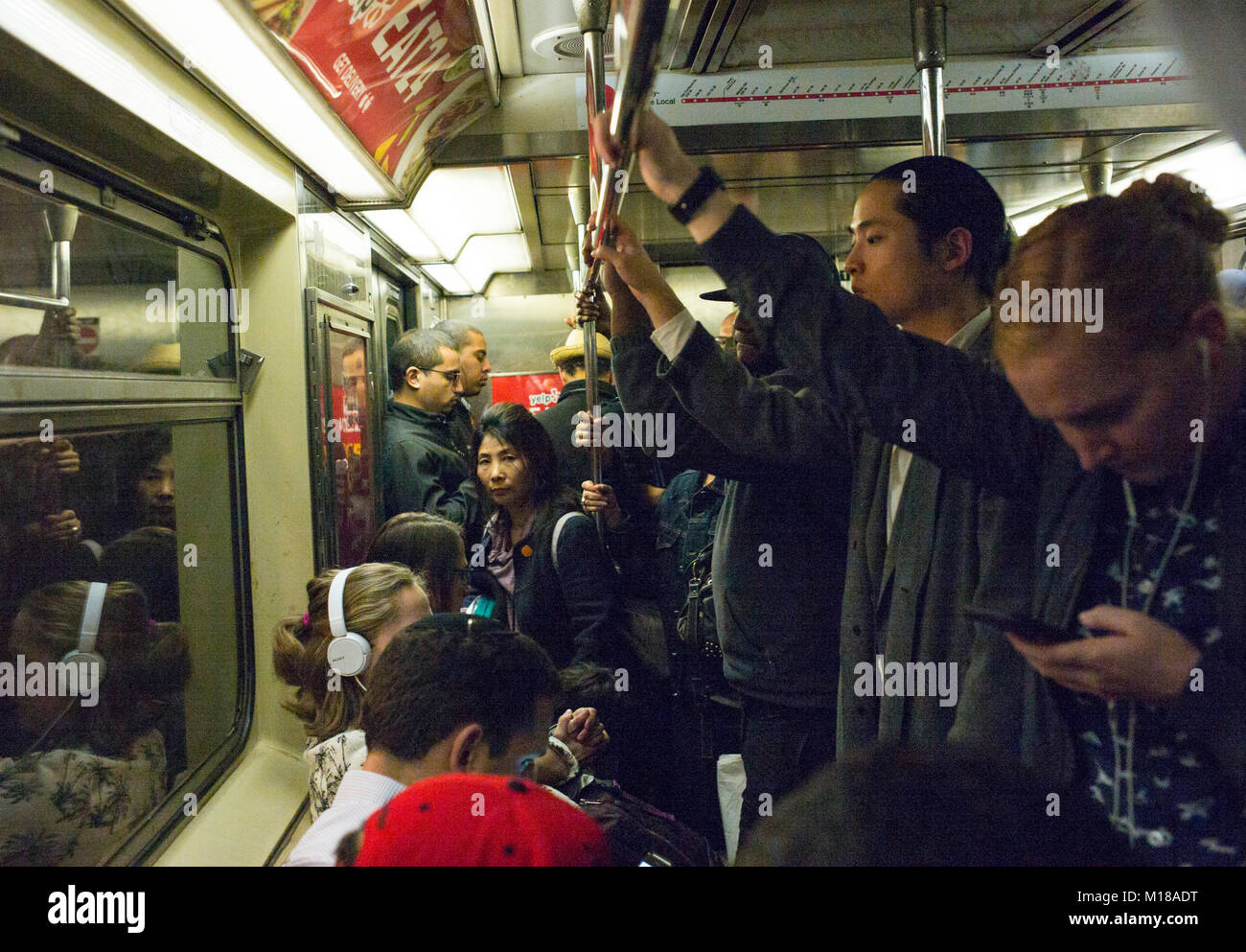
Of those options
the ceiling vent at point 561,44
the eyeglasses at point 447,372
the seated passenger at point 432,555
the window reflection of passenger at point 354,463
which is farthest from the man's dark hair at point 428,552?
the ceiling vent at point 561,44

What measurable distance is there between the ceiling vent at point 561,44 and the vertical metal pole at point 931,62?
88cm

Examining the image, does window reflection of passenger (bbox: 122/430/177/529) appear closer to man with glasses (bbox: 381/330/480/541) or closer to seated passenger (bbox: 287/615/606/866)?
seated passenger (bbox: 287/615/606/866)

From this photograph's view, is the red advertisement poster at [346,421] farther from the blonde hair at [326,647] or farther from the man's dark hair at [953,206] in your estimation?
the man's dark hair at [953,206]

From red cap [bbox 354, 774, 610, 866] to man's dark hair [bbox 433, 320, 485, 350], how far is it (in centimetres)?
234

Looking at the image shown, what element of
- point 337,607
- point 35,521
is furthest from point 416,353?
point 35,521

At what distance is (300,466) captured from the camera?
2.35m

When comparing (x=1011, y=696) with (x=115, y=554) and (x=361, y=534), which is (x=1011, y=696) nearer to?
(x=115, y=554)

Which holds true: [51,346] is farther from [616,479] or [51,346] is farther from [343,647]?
[616,479]

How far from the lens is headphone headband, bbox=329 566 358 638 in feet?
5.44

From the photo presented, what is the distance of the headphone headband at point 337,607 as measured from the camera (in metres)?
1.66

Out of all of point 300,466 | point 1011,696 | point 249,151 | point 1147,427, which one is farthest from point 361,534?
Result: point 1147,427

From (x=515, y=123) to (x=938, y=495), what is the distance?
72.0 inches

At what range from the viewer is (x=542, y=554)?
2.30 metres

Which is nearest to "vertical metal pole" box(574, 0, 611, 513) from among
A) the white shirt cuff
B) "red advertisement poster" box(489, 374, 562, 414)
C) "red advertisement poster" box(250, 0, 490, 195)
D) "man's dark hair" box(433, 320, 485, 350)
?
the white shirt cuff
